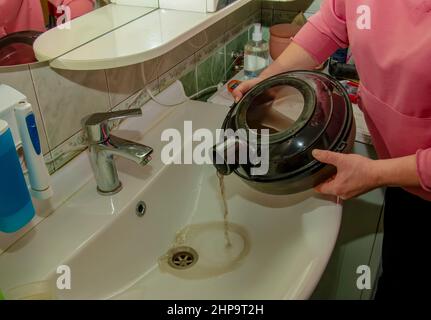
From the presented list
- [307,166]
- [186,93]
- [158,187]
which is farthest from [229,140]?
[186,93]

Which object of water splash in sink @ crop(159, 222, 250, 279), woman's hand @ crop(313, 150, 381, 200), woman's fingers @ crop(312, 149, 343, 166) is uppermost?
woman's fingers @ crop(312, 149, 343, 166)

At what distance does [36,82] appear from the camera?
0.72 m

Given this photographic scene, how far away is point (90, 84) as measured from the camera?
2.75 ft

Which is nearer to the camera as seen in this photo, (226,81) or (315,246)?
(315,246)

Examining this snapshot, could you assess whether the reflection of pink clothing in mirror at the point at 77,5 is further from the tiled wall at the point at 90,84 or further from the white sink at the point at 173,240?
the white sink at the point at 173,240

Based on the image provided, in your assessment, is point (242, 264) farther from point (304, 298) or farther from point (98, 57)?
point (98, 57)

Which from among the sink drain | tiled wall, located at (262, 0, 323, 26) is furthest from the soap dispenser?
tiled wall, located at (262, 0, 323, 26)

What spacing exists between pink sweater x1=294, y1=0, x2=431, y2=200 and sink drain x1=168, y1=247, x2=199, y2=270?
44 centimetres

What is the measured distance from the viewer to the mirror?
27.6 inches

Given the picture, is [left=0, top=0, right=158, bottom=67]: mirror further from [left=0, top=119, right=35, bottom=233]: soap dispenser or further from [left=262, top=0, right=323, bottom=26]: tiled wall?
[left=262, top=0, right=323, bottom=26]: tiled wall

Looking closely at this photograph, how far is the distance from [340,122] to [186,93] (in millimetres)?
541

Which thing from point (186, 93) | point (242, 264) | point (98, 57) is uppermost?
point (98, 57)

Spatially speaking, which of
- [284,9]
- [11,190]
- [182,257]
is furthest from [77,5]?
[284,9]

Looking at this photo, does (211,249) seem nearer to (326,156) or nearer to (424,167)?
(326,156)
